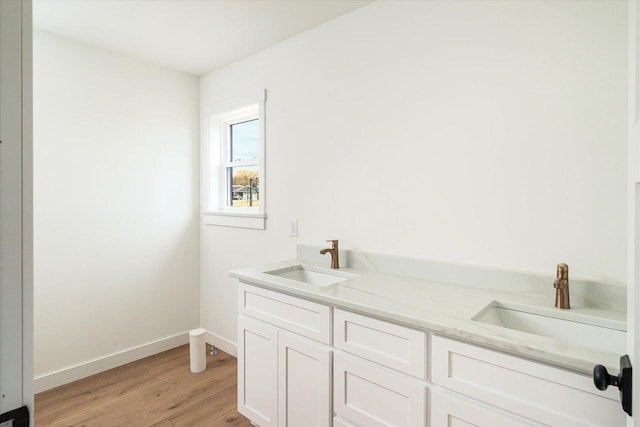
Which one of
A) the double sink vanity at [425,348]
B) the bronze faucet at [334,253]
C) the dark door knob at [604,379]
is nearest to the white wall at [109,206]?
the double sink vanity at [425,348]

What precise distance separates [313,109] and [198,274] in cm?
196

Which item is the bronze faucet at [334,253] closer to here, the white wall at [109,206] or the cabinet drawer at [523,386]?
the cabinet drawer at [523,386]

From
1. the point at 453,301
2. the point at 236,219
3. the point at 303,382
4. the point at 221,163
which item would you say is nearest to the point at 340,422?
the point at 303,382

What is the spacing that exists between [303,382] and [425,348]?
2.22 ft

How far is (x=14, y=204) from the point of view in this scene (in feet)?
1.88

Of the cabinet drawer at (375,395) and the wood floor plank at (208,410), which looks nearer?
the cabinet drawer at (375,395)

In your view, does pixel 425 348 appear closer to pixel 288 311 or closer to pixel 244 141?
pixel 288 311

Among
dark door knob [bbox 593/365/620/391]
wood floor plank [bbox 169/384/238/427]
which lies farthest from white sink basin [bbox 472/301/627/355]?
wood floor plank [bbox 169/384/238/427]

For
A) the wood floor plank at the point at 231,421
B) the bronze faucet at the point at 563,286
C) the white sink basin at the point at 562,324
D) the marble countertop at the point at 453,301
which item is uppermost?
the bronze faucet at the point at 563,286

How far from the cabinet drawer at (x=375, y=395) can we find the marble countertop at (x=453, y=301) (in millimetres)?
220

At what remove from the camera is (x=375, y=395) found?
135 cm

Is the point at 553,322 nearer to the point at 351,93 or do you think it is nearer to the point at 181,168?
the point at 351,93

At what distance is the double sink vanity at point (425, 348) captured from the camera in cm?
100

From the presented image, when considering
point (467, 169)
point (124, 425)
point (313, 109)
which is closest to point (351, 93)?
point (313, 109)
